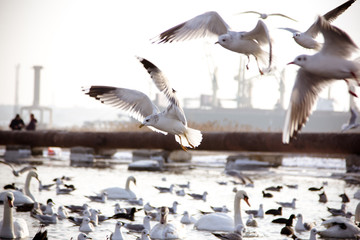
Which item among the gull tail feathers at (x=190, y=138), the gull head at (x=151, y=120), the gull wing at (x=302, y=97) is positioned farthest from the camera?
the gull tail feathers at (x=190, y=138)

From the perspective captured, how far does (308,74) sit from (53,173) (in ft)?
48.8

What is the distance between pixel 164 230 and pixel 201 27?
11.2 feet

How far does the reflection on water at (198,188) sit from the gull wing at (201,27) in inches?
128

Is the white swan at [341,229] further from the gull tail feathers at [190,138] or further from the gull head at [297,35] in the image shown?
the gull head at [297,35]

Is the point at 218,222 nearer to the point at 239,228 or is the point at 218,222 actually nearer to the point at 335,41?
the point at 239,228

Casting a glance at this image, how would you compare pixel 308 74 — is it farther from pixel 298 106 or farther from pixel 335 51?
A: pixel 335 51

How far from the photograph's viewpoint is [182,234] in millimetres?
10680

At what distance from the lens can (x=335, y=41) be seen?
262 inches

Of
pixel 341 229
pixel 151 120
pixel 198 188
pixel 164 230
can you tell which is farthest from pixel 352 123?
pixel 151 120

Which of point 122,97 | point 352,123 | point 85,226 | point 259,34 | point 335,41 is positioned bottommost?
point 85,226

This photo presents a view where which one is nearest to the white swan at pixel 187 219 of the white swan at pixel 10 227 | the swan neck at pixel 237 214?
the swan neck at pixel 237 214

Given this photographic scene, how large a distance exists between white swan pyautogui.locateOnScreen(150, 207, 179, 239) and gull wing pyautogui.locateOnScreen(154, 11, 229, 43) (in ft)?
9.64

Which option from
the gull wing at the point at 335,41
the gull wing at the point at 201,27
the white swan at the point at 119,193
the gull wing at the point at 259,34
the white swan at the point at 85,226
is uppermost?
the gull wing at the point at 201,27

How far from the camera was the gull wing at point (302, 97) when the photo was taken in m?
7.46
